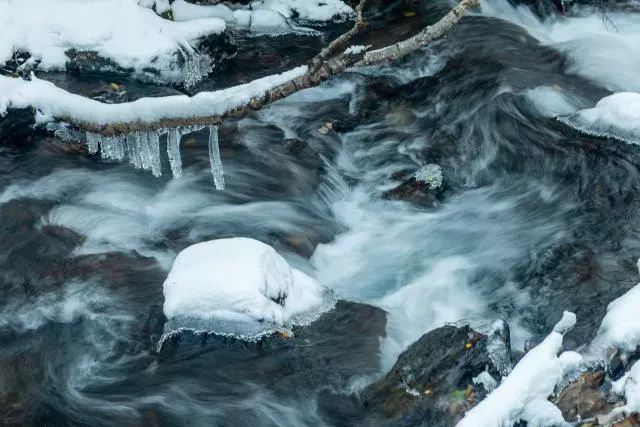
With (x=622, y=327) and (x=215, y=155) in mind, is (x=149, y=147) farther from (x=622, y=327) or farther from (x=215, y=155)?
(x=622, y=327)

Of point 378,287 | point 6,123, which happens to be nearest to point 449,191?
point 378,287

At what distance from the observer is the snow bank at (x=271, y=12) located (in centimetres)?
935

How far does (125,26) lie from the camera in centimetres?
840

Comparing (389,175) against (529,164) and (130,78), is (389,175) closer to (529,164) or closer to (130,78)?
(529,164)

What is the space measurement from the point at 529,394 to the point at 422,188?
4.00 metres

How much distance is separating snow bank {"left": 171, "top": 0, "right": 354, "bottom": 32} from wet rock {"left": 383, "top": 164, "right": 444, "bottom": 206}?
3.71 metres

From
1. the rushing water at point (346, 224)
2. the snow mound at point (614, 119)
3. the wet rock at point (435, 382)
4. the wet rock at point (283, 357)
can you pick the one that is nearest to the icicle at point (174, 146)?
the rushing water at point (346, 224)

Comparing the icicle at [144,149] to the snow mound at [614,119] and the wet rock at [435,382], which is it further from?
the snow mound at [614,119]

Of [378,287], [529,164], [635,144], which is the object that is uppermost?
[635,144]

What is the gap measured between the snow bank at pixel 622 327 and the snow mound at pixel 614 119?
3120 mm

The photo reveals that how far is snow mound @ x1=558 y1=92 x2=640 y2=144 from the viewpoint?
6797 mm

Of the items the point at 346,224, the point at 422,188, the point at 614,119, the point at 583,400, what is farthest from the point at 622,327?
the point at 614,119

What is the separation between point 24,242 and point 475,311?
11.4ft

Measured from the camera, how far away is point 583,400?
11.9ft
